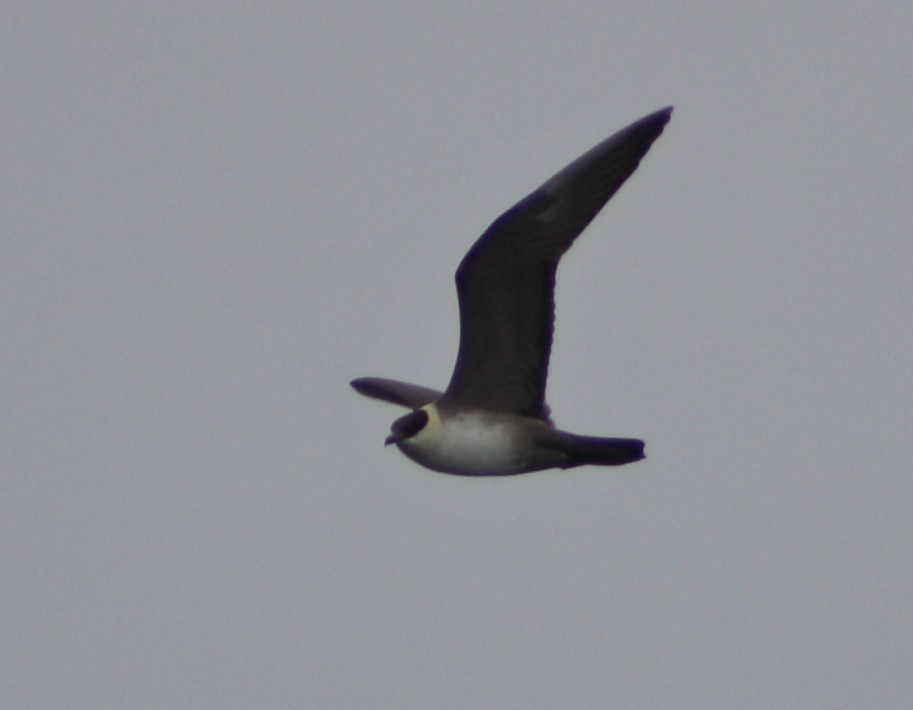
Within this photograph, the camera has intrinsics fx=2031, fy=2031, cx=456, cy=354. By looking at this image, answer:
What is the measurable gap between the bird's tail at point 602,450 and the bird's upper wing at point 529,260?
1.74 ft

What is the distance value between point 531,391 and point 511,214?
1359mm

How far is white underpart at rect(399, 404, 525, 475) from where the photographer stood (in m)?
12.6

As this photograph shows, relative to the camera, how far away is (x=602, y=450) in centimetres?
1238

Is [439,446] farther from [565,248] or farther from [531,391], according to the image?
[565,248]

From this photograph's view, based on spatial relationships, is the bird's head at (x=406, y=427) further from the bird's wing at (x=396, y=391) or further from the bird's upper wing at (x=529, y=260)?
the bird's wing at (x=396, y=391)

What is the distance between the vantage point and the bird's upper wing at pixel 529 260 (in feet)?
39.1

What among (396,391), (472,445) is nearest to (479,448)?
(472,445)

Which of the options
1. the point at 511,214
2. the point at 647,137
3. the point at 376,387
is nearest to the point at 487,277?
the point at 511,214

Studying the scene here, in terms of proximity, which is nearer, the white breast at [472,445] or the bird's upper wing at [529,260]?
the bird's upper wing at [529,260]

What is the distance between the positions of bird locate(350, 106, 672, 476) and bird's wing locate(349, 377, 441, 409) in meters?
1.06

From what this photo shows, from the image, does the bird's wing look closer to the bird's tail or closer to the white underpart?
the white underpart

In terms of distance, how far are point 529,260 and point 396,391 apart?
2.45 m

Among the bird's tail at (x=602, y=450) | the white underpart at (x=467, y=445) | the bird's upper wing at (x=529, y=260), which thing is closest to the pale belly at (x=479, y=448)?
the white underpart at (x=467, y=445)

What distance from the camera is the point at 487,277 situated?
12109mm
